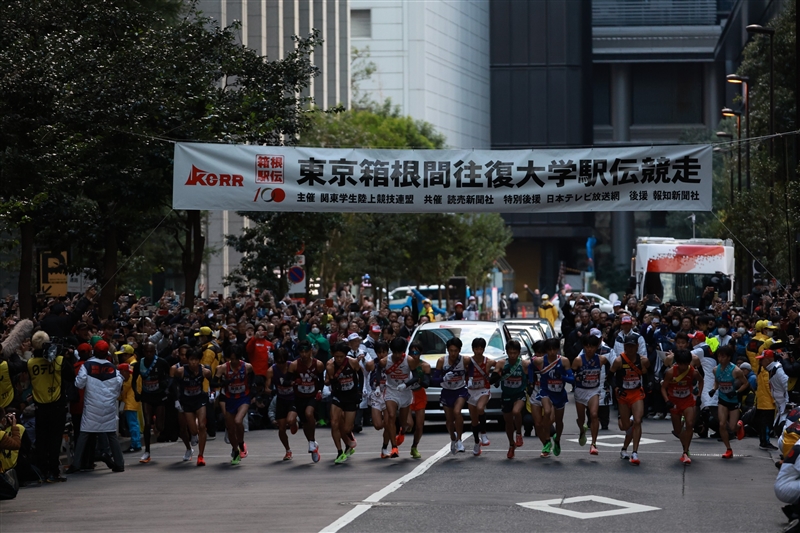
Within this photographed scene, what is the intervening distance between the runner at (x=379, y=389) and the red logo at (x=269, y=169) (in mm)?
4250

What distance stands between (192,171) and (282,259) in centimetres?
1836

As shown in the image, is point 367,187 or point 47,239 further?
point 47,239

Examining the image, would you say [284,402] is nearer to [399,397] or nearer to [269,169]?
[399,397]

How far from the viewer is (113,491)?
14.9m

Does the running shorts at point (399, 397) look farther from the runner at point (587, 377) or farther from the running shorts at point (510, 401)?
the runner at point (587, 377)

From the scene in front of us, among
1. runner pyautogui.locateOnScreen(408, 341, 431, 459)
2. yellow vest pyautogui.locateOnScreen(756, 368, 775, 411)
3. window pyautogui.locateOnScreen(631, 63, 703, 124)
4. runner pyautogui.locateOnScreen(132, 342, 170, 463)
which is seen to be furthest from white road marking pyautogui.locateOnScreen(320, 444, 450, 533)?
window pyautogui.locateOnScreen(631, 63, 703, 124)

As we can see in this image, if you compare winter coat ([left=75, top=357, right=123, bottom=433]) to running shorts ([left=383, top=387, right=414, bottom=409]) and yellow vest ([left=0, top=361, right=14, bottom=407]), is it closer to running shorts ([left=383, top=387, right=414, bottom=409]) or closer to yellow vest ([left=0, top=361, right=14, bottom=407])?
yellow vest ([left=0, top=361, right=14, bottom=407])

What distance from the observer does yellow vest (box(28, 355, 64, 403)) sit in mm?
16281

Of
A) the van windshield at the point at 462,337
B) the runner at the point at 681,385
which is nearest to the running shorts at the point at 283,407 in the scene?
the van windshield at the point at 462,337

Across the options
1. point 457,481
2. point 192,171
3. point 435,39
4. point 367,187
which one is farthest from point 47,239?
point 435,39

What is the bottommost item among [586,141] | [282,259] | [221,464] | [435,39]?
[221,464]

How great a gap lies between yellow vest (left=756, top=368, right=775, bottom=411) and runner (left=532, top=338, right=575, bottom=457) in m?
2.91

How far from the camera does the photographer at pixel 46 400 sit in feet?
53.3

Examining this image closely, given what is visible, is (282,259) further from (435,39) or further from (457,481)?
(435,39)
